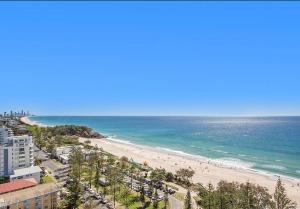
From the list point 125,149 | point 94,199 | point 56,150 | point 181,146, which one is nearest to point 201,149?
point 181,146

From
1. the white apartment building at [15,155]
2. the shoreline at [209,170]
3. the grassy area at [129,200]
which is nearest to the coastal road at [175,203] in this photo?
the grassy area at [129,200]

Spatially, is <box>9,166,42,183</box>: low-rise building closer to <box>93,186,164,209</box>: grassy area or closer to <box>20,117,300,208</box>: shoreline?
<box>93,186,164,209</box>: grassy area

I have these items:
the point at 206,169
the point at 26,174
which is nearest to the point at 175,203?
the point at 26,174

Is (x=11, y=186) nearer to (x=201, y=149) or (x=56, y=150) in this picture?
(x=56, y=150)

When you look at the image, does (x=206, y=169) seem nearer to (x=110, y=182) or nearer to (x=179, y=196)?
(x=179, y=196)

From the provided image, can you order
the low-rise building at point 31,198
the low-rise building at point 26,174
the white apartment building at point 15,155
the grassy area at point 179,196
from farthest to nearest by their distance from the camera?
1. the white apartment building at point 15,155
2. the low-rise building at point 26,174
3. the grassy area at point 179,196
4. the low-rise building at point 31,198

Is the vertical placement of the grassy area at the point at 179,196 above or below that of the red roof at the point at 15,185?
below

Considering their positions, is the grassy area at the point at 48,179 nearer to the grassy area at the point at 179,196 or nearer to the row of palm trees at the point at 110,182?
the row of palm trees at the point at 110,182

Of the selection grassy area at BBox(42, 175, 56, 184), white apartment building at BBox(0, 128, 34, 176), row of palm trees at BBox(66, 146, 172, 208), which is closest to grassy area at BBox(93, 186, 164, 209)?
row of palm trees at BBox(66, 146, 172, 208)
